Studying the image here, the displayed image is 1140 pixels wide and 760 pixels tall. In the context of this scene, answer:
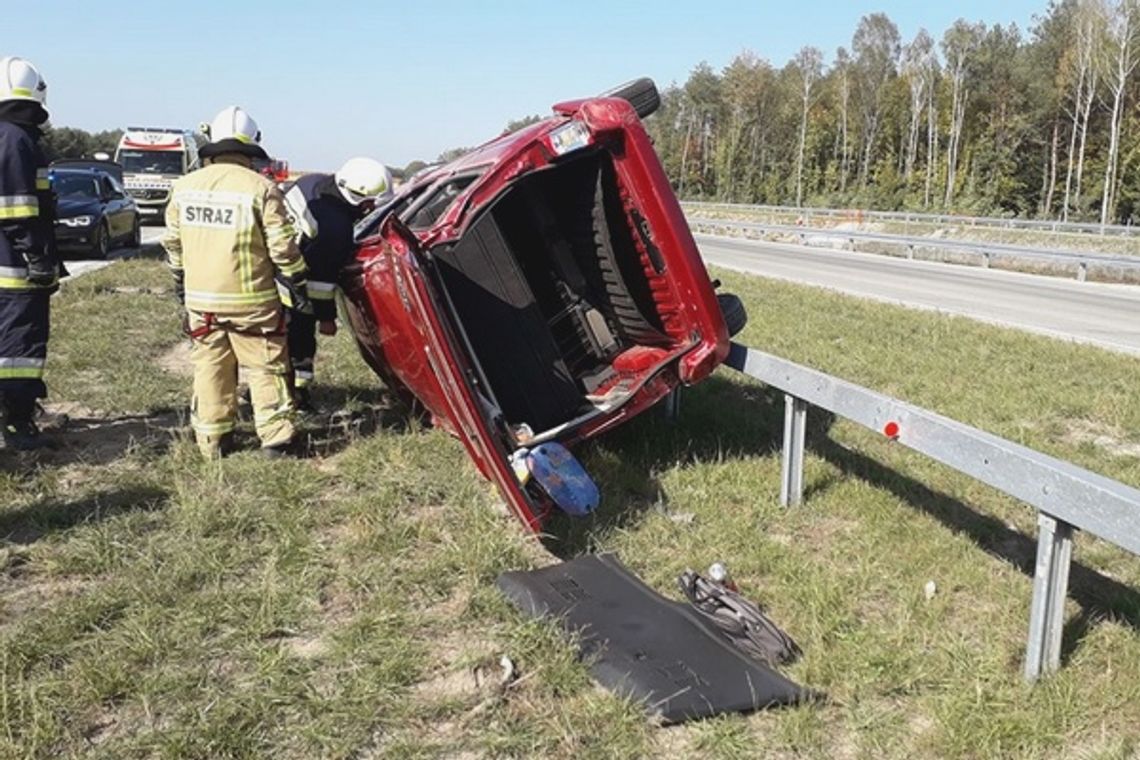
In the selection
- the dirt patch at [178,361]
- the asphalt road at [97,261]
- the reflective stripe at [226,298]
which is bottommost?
the dirt patch at [178,361]

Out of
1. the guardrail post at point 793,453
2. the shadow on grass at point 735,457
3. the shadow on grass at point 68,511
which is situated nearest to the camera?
the shadow on grass at point 735,457

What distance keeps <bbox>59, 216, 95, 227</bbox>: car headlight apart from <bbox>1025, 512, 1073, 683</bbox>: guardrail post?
15451 millimetres

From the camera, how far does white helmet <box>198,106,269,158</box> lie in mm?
4789

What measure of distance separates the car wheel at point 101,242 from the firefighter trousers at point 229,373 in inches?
468

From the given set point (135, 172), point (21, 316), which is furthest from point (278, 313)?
point (135, 172)

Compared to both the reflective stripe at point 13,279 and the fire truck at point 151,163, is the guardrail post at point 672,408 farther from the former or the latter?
the fire truck at point 151,163

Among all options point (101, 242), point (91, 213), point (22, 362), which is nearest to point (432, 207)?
point (22, 362)

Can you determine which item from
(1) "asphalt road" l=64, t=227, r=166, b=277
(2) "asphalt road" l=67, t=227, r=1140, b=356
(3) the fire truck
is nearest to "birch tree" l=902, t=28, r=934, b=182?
(2) "asphalt road" l=67, t=227, r=1140, b=356

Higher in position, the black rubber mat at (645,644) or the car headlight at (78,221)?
the car headlight at (78,221)

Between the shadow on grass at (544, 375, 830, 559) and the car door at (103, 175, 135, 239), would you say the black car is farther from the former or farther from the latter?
the shadow on grass at (544, 375, 830, 559)

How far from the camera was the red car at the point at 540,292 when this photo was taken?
12.5 feet

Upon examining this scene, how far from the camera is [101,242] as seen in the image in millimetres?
15305

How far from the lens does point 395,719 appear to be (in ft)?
8.38

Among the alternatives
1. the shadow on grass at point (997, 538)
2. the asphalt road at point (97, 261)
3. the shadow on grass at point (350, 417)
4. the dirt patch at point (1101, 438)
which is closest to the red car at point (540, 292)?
Answer: the shadow on grass at point (350, 417)
